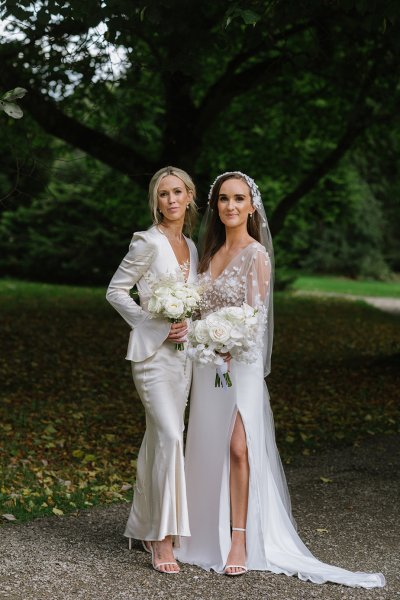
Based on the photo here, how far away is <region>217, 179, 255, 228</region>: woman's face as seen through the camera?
507 cm

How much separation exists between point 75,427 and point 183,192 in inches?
191

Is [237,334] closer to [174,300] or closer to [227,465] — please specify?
[174,300]

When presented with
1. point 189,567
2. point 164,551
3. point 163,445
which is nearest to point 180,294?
point 163,445

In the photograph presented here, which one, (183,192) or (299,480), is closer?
(183,192)

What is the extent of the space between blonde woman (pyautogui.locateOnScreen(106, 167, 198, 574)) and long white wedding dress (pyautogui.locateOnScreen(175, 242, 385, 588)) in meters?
0.17

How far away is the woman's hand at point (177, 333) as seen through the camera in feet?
16.3

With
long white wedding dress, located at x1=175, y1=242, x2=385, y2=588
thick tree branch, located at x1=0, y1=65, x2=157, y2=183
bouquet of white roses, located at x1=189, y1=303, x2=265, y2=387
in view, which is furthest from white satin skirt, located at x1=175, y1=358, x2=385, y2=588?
thick tree branch, located at x1=0, y1=65, x2=157, y2=183

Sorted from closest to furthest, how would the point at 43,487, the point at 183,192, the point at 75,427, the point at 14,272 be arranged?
the point at 183,192
the point at 43,487
the point at 75,427
the point at 14,272

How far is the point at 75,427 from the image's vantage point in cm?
933

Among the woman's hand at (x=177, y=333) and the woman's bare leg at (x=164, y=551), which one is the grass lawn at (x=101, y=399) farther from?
the woman's hand at (x=177, y=333)

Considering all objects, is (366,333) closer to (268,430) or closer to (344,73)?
(344,73)

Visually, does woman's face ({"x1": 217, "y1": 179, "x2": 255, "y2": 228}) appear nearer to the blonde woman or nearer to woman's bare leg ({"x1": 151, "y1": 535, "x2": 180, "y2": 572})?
the blonde woman

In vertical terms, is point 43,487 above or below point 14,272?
below

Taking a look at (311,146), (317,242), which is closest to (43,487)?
(311,146)
